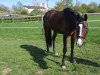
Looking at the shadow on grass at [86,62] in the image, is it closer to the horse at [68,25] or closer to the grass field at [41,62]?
the grass field at [41,62]

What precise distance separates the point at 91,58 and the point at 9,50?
3.13 metres

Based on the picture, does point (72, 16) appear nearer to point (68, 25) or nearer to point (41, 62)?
point (68, 25)

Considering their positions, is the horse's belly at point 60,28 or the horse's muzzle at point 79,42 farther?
the horse's belly at point 60,28

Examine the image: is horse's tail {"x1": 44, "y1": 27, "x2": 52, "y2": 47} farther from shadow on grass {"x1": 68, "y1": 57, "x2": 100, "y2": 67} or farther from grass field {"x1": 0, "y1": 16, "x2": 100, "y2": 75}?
shadow on grass {"x1": 68, "y1": 57, "x2": 100, "y2": 67}

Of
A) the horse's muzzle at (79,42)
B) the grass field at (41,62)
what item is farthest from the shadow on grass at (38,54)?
the horse's muzzle at (79,42)

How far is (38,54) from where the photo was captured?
773 cm

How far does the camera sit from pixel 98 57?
7086 mm

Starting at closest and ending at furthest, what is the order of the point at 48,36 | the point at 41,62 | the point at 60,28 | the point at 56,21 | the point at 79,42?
the point at 79,42 → the point at 60,28 → the point at 41,62 → the point at 56,21 → the point at 48,36

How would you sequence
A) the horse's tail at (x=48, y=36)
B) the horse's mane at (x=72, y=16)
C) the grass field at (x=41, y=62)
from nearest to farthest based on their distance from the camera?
the horse's mane at (x=72, y=16) < the grass field at (x=41, y=62) < the horse's tail at (x=48, y=36)

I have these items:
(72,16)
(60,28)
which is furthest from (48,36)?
(72,16)

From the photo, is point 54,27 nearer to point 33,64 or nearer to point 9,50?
point 33,64

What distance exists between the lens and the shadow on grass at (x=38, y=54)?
6.44m

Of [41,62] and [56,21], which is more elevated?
[56,21]

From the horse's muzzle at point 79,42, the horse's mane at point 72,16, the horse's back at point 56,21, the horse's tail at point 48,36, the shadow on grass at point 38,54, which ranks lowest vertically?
the shadow on grass at point 38,54
